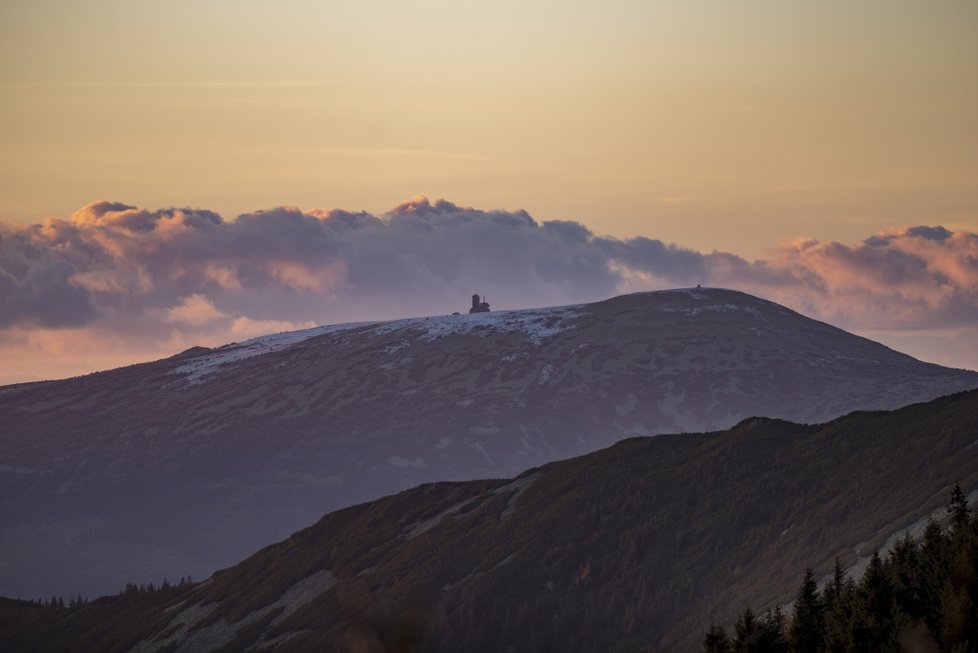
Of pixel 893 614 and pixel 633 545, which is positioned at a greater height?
pixel 633 545

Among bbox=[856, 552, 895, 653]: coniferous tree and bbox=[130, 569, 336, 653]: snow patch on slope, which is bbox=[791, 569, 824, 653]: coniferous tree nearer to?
bbox=[856, 552, 895, 653]: coniferous tree

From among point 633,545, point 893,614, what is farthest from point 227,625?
point 893,614

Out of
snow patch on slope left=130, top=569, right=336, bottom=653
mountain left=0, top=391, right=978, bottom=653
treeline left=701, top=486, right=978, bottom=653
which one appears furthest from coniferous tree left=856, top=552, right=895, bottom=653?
snow patch on slope left=130, top=569, right=336, bottom=653

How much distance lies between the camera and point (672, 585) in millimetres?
152000

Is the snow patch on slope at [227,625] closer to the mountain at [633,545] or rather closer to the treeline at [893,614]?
the mountain at [633,545]

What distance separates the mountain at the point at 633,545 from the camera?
468 feet

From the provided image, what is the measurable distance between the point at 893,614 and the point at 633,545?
8102 centimetres

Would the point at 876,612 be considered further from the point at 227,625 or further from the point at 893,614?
the point at 227,625

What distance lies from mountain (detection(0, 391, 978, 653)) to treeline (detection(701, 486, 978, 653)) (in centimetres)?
3301

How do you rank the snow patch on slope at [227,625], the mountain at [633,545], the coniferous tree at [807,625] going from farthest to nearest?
the snow patch on slope at [227,625] → the mountain at [633,545] → the coniferous tree at [807,625]

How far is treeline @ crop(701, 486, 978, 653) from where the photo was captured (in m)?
78.0

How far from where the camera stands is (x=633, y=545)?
540 ft

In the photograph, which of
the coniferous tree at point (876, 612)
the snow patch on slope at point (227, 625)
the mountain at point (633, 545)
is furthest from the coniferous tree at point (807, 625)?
the snow patch on slope at point (227, 625)

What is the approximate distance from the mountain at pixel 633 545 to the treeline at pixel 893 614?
3301cm
